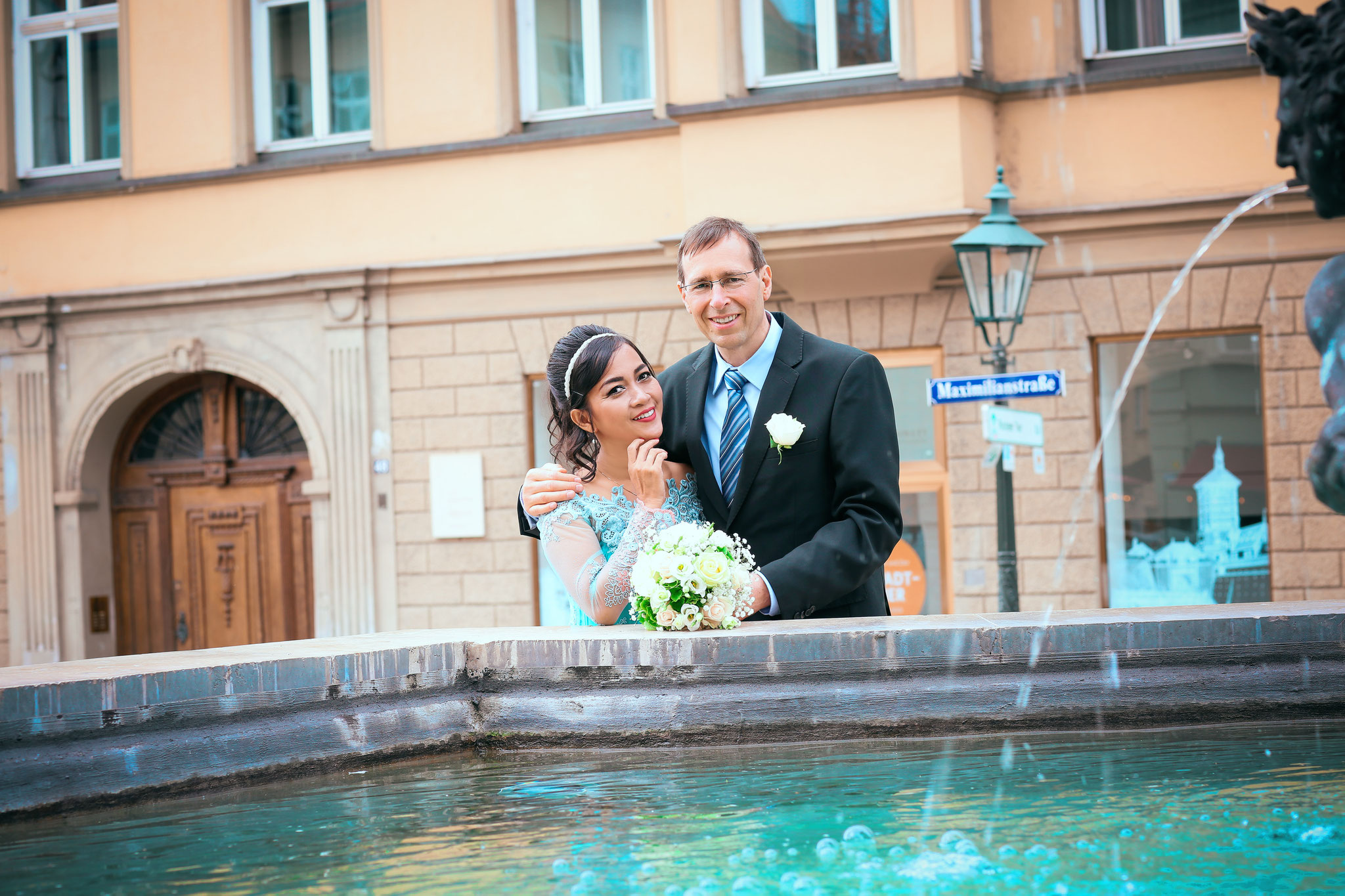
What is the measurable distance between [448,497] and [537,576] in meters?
1.00

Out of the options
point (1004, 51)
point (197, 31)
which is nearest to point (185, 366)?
point (197, 31)

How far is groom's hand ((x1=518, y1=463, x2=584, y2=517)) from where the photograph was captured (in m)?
3.84

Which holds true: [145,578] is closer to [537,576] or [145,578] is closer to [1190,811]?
[537,576]

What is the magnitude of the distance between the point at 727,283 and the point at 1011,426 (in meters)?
4.90

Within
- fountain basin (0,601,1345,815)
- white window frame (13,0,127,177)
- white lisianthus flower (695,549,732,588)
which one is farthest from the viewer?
white window frame (13,0,127,177)

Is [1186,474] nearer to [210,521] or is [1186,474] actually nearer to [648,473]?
[648,473]

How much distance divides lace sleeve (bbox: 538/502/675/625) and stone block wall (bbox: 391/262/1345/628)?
728 centimetres

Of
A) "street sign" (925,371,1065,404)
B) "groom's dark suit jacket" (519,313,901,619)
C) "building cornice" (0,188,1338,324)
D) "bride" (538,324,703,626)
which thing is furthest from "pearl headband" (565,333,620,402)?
"building cornice" (0,188,1338,324)

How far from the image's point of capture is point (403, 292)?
1194cm

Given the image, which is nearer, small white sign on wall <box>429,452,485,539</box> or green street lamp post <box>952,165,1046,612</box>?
green street lamp post <box>952,165,1046,612</box>

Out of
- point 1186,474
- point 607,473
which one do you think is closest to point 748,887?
point 607,473

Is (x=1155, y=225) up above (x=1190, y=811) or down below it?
above

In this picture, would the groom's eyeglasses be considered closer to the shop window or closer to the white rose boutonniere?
the white rose boutonniere

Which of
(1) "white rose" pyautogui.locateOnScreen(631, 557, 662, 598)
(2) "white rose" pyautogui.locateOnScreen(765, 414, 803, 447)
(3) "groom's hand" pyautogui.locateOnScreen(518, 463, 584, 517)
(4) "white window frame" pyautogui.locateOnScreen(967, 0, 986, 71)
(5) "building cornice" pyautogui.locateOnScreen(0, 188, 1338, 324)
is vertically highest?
(4) "white window frame" pyautogui.locateOnScreen(967, 0, 986, 71)
